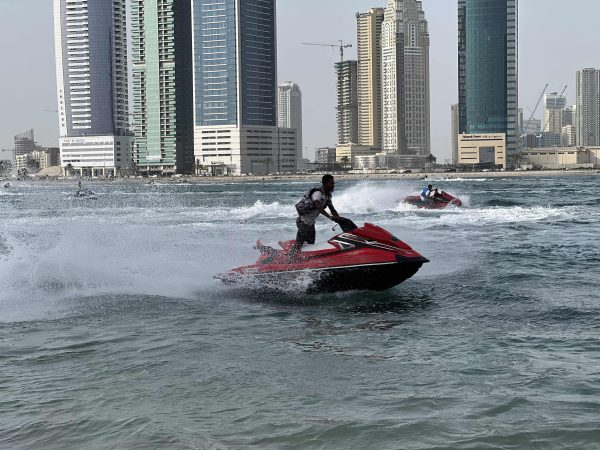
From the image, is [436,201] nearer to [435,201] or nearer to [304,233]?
[435,201]

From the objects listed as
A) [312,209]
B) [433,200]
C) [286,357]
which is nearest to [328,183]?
[312,209]

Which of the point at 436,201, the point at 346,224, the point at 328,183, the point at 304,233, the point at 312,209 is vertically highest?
the point at 328,183

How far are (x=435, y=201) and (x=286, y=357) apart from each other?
31434mm

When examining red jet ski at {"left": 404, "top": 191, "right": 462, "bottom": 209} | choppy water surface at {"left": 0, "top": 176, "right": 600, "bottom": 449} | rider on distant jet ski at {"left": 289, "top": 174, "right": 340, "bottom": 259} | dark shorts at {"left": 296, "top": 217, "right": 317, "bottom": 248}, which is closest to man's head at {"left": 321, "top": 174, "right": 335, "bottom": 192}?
rider on distant jet ski at {"left": 289, "top": 174, "right": 340, "bottom": 259}

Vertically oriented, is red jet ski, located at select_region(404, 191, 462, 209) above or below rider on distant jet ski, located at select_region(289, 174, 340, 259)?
below

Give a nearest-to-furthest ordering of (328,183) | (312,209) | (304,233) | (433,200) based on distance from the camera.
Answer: (328,183), (312,209), (304,233), (433,200)

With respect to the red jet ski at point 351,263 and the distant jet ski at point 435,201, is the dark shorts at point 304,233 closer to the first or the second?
the red jet ski at point 351,263

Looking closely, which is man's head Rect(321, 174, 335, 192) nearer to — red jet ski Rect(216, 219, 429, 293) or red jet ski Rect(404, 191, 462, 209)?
red jet ski Rect(216, 219, 429, 293)

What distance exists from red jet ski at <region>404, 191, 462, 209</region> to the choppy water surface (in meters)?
22.4

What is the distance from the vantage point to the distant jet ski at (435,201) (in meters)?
39.4

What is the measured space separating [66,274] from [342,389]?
26.9 feet

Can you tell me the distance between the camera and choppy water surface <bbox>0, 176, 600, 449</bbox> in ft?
21.3

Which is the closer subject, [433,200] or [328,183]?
[328,183]

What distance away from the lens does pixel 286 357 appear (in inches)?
351
